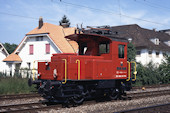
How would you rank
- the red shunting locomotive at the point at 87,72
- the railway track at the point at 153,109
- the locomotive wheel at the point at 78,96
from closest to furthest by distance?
the railway track at the point at 153,109, the red shunting locomotive at the point at 87,72, the locomotive wheel at the point at 78,96

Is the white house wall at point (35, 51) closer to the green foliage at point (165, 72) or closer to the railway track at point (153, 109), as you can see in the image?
the green foliage at point (165, 72)

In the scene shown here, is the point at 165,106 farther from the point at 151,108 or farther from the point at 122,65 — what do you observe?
the point at 122,65

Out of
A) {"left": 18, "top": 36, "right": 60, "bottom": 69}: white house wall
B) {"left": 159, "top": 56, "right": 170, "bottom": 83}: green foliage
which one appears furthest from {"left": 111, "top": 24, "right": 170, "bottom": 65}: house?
{"left": 18, "top": 36, "right": 60, "bottom": 69}: white house wall

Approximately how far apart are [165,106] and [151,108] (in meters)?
0.97

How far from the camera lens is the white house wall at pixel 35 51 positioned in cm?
3211

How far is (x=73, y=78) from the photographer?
408 inches

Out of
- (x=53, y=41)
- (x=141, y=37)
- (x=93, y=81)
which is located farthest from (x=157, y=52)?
(x=93, y=81)

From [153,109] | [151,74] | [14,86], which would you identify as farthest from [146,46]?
[153,109]

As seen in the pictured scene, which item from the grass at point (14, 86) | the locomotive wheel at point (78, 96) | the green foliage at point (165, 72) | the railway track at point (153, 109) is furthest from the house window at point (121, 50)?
the green foliage at point (165, 72)

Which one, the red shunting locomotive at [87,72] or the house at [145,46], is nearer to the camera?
the red shunting locomotive at [87,72]

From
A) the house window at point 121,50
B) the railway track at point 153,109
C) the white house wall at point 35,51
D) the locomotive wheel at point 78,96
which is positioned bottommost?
the railway track at point 153,109

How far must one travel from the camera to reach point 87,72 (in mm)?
10508

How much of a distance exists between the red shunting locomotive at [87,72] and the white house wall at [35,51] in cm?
2025

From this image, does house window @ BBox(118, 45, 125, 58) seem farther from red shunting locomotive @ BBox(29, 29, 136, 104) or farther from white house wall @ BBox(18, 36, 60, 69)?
white house wall @ BBox(18, 36, 60, 69)
